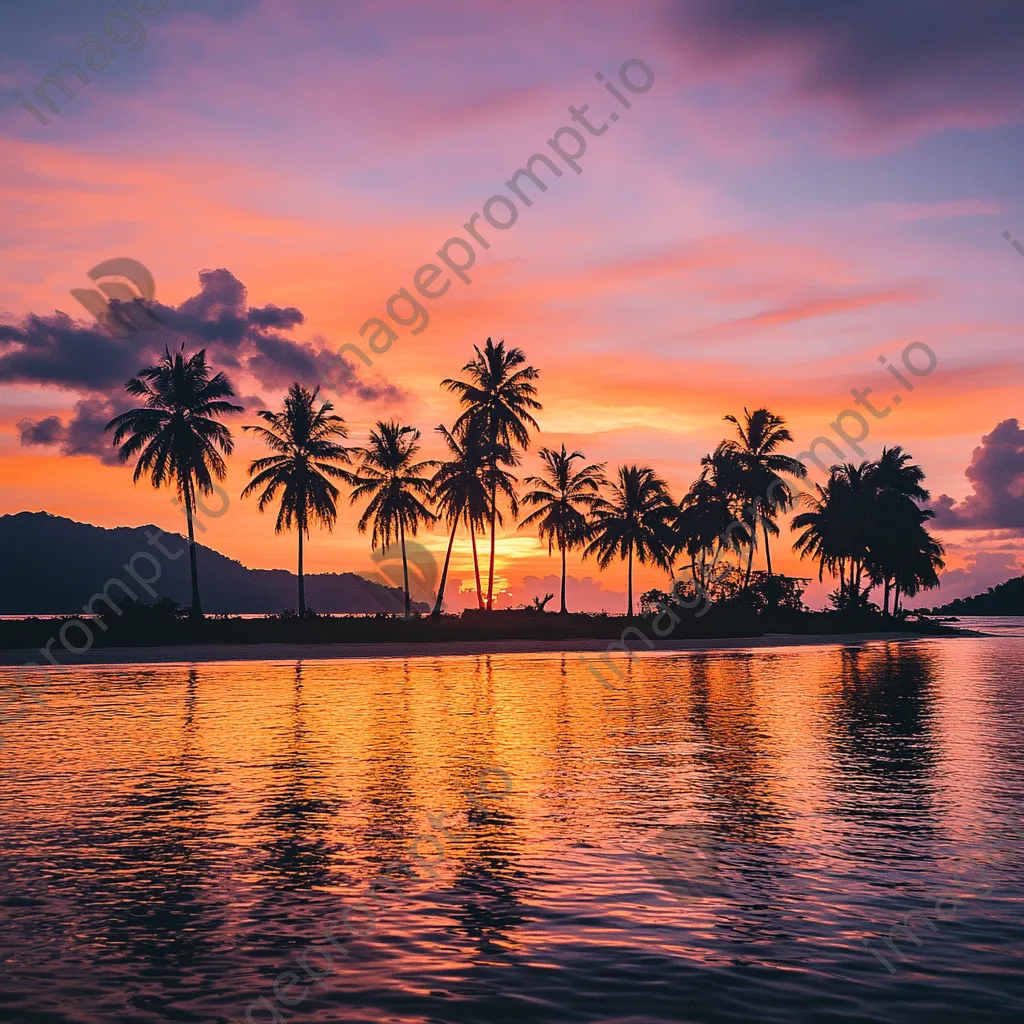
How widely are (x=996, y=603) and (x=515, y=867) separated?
672 ft

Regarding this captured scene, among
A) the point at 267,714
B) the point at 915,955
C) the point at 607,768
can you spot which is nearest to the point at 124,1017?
the point at 915,955

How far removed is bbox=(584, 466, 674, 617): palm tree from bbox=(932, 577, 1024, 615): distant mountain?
414 feet

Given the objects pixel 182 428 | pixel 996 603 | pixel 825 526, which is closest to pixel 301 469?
pixel 182 428

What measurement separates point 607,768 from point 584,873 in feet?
22.8

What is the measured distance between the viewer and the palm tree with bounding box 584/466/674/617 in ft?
254

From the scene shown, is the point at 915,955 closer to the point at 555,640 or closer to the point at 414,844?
the point at 414,844

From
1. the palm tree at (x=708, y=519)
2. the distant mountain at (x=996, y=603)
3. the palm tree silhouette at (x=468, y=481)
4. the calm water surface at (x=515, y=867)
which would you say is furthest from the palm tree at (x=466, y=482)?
the distant mountain at (x=996, y=603)

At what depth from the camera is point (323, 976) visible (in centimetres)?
757

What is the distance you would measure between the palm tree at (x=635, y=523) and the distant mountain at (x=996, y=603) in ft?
414

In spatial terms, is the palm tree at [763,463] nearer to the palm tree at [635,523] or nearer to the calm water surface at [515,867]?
the palm tree at [635,523]

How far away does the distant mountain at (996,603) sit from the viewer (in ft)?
616

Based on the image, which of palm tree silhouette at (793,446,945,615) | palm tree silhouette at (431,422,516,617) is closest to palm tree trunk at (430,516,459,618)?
palm tree silhouette at (431,422,516,617)
